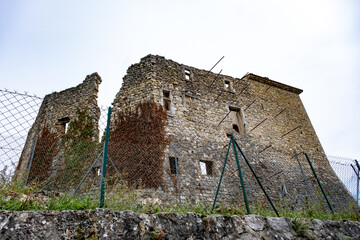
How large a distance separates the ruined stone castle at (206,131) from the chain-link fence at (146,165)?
0.04m

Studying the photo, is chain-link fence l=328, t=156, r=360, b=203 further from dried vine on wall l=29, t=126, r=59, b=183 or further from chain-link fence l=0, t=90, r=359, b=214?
dried vine on wall l=29, t=126, r=59, b=183

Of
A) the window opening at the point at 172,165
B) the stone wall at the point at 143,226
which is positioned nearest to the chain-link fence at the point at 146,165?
the window opening at the point at 172,165

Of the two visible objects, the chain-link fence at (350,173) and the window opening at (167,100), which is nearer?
the chain-link fence at (350,173)

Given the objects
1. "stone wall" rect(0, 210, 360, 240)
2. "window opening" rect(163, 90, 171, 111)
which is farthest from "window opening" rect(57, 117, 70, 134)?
"stone wall" rect(0, 210, 360, 240)

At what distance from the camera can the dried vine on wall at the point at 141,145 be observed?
737cm

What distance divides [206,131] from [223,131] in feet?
3.11

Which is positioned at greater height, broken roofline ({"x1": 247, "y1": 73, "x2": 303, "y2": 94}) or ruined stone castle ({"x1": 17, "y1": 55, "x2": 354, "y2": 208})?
broken roofline ({"x1": 247, "y1": 73, "x2": 303, "y2": 94})

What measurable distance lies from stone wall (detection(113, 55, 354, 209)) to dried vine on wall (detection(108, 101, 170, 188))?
330 mm

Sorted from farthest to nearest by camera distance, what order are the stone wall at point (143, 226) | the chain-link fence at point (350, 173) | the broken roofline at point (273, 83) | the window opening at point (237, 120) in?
the broken roofline at point (273, 83) → the window opening at point (237, 120) → the chain-link fence at point (350, 173) → the stone wall at point (143, 226)

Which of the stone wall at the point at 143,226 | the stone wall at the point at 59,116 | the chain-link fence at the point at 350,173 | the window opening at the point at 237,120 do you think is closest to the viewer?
the stone wall at the point at 143,226

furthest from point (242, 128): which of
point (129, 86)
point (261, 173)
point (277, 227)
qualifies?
point (277, 227)

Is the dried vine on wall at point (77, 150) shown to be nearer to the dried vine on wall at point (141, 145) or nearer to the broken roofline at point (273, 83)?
the dried vine on wall at point (141, 145)

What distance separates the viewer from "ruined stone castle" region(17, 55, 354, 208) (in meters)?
8.47

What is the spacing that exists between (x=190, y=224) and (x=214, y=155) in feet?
22.9
